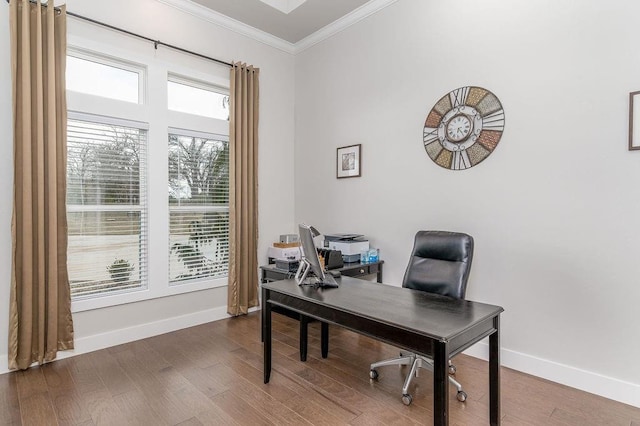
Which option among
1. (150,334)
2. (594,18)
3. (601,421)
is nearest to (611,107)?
(594,18)

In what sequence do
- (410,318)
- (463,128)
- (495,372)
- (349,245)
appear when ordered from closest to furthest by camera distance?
(410,318), (495,372), (463,128), (349,245)

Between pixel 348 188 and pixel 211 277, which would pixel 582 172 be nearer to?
pixel 348 188

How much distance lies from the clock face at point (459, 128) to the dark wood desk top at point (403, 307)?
58.2 inches

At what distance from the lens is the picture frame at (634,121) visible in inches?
84.4

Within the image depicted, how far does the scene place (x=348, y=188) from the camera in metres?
3.90

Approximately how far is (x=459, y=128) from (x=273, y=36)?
2624 millimetres

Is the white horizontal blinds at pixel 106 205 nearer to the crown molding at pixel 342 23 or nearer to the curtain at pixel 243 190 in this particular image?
the curtain at pixel 243 190

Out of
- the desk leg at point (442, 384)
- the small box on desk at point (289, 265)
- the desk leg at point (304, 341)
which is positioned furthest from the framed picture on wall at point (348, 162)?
the desk leg at point (442, 384)

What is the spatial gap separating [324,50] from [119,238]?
10.1 feet

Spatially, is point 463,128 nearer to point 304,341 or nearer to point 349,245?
point 349,245

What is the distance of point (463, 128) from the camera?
9.58ft

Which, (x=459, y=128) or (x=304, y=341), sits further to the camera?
(x=459, y=128)

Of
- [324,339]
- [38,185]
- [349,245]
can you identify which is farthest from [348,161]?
[38,185]

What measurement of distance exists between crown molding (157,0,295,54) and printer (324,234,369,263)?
100 inches
